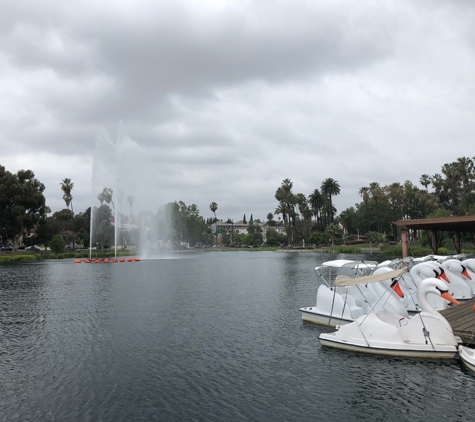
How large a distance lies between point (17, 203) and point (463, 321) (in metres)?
86.0

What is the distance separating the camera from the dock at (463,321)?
48.7ft

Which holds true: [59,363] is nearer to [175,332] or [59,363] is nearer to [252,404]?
[175,332]

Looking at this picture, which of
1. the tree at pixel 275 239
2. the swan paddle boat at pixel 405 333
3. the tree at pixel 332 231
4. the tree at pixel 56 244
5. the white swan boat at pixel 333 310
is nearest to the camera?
the swan paddle boat at pixel 405 333

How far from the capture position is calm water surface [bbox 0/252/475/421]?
36.2 ft

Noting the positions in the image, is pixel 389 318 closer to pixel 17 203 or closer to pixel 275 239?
pixel 17 203

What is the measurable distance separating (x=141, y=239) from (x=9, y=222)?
1024 inches

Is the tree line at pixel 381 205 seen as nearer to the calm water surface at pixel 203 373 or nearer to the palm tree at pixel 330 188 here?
the palm tree at pixel 330 188

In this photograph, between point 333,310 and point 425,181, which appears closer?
point 333,310

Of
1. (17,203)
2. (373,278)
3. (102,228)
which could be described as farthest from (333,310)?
(102,228)

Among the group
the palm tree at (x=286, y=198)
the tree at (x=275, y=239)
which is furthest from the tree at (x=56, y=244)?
the tree at (x=275, y=239)

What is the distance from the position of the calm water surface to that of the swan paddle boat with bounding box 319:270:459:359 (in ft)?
1.20

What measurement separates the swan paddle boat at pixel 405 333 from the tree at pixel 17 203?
81.5 meters

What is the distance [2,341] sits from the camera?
60.1 feet

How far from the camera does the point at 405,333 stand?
1469 centimetres
